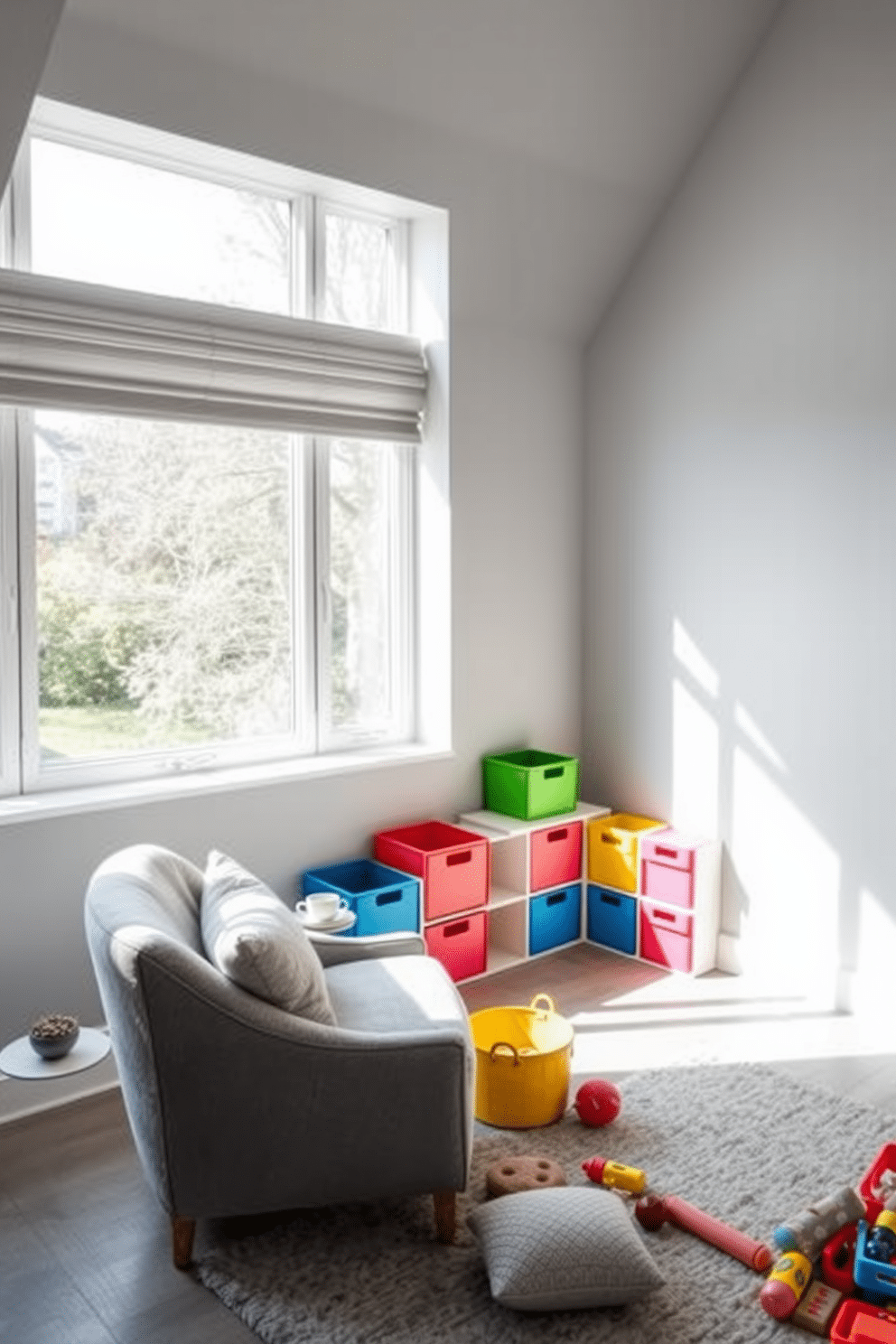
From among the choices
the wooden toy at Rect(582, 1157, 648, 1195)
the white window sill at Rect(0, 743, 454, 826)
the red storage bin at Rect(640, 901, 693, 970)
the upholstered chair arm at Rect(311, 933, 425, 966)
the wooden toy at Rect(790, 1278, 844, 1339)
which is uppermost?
the white window sill at Rect(0, 743, 454, 826)

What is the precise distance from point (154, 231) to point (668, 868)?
271 centimetres

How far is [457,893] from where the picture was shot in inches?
156

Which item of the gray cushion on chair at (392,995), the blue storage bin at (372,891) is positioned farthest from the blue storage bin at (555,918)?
the gray cushion on chair at (392,995)

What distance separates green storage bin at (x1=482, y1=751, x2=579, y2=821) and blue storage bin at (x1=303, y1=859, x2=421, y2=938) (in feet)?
1.94

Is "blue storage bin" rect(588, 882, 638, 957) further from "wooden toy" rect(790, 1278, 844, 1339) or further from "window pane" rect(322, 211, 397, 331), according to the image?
"window pane" rect(322, 211, 397, 331)

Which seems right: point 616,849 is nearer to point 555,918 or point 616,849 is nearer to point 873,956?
point 555,918

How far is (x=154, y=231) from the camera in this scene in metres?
3.54

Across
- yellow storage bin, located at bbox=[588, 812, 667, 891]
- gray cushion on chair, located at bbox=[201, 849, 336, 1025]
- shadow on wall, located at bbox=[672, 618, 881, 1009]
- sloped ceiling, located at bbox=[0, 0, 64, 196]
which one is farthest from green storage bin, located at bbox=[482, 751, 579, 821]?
sloped ceiling, located at bbox=[0, 0, 64, 196]

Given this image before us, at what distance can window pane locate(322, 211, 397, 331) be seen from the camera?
3.97 metres

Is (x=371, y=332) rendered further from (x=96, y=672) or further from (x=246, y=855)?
(x=246, y=855)

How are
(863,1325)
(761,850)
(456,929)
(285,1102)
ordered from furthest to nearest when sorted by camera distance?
(761,850)
(456,929)
(285,1102)
(863,1325)

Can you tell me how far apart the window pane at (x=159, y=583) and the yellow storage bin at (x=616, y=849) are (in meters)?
1.25

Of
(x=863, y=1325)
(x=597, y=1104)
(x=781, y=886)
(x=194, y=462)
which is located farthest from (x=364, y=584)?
(x=863, y=1325)

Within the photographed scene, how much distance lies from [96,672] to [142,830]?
51cm
